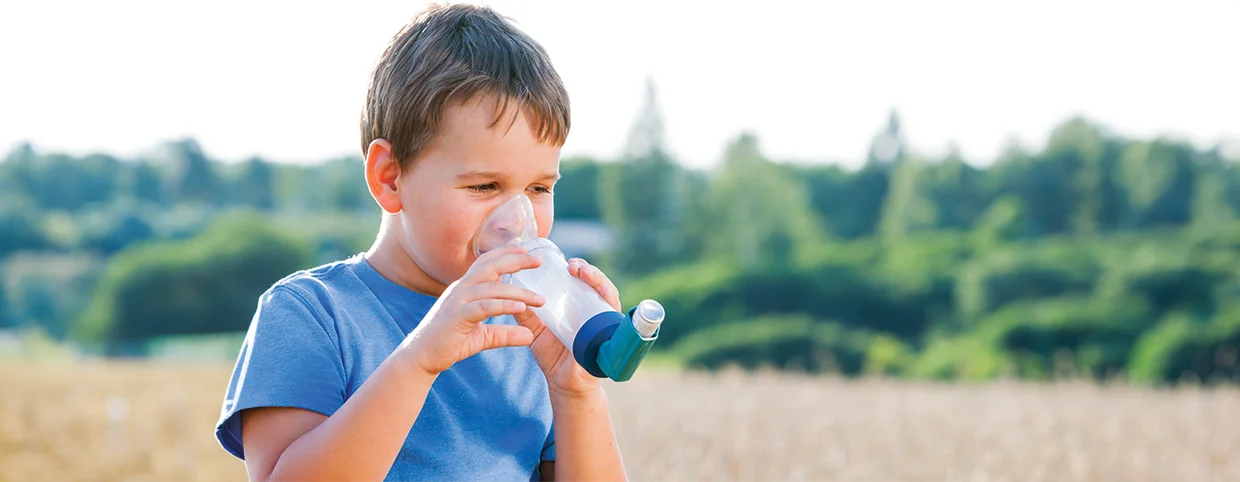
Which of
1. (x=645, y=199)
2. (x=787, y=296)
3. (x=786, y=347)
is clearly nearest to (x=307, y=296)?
(x=786, y=347)

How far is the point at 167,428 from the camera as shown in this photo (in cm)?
916

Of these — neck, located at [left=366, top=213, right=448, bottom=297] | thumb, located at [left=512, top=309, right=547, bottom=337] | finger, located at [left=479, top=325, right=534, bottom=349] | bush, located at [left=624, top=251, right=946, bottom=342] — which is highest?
neck, located at [left=366, top=213, right=448, bottom=297]

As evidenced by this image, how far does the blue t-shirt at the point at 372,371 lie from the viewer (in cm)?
181

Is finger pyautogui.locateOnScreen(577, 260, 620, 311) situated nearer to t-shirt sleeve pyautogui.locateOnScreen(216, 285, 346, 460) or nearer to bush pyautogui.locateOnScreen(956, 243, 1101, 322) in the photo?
t-shirt sleeve pyautogui.locateOnScreen(216, 285, 346, 460)

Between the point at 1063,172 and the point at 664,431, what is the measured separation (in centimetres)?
2508

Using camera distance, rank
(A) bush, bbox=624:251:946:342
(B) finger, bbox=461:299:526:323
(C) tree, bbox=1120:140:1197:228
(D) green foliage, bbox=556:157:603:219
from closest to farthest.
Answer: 1. (B) finger, bbox=461:299:526:323
2. (C) tree, bbox=1120:140:1197:228
3. (A) bush, bbox=624:251:946:342
4. (D) green foliage, bbox=556:157:603:219

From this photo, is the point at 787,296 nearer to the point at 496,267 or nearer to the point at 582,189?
the point at 582,189

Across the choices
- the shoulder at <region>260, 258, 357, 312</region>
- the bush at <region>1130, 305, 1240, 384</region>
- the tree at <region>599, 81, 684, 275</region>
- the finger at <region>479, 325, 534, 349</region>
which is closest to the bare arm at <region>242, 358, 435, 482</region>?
the finger at <region>479, 325, 534, 349</region>

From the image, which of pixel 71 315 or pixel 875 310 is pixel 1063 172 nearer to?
pixel 875 310

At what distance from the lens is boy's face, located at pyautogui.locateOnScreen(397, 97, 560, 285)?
189 cm

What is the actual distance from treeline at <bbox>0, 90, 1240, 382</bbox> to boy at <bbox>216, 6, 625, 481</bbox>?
2166cm

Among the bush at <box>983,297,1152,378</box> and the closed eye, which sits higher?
the closed eye

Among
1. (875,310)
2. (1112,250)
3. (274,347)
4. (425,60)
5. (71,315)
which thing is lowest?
(71,315)

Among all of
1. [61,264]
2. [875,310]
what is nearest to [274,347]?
[875,310]
